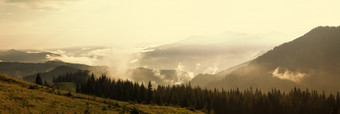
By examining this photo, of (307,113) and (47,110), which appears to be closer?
(47,110)

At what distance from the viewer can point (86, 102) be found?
211 ft

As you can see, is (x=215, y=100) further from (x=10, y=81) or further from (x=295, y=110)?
(x=10, y=81)

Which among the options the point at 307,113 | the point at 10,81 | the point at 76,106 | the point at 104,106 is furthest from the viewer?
the point at 307,113

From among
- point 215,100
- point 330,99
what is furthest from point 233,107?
point 330,99

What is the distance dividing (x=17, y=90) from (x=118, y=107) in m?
22.3

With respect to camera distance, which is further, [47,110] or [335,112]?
[335,112]

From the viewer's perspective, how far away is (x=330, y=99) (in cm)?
19988

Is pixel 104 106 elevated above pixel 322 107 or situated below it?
above

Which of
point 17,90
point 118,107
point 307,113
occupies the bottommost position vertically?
point 307,113

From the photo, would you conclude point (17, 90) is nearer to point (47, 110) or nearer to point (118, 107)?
point (47, 110)

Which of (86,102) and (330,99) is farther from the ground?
(86,102)

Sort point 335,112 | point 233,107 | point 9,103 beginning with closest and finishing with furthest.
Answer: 1. point 9,103
2. point 335,112
3. point 233,107

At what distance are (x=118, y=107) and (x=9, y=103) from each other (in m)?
23.4

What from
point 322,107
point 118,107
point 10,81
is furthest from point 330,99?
point 10,81
